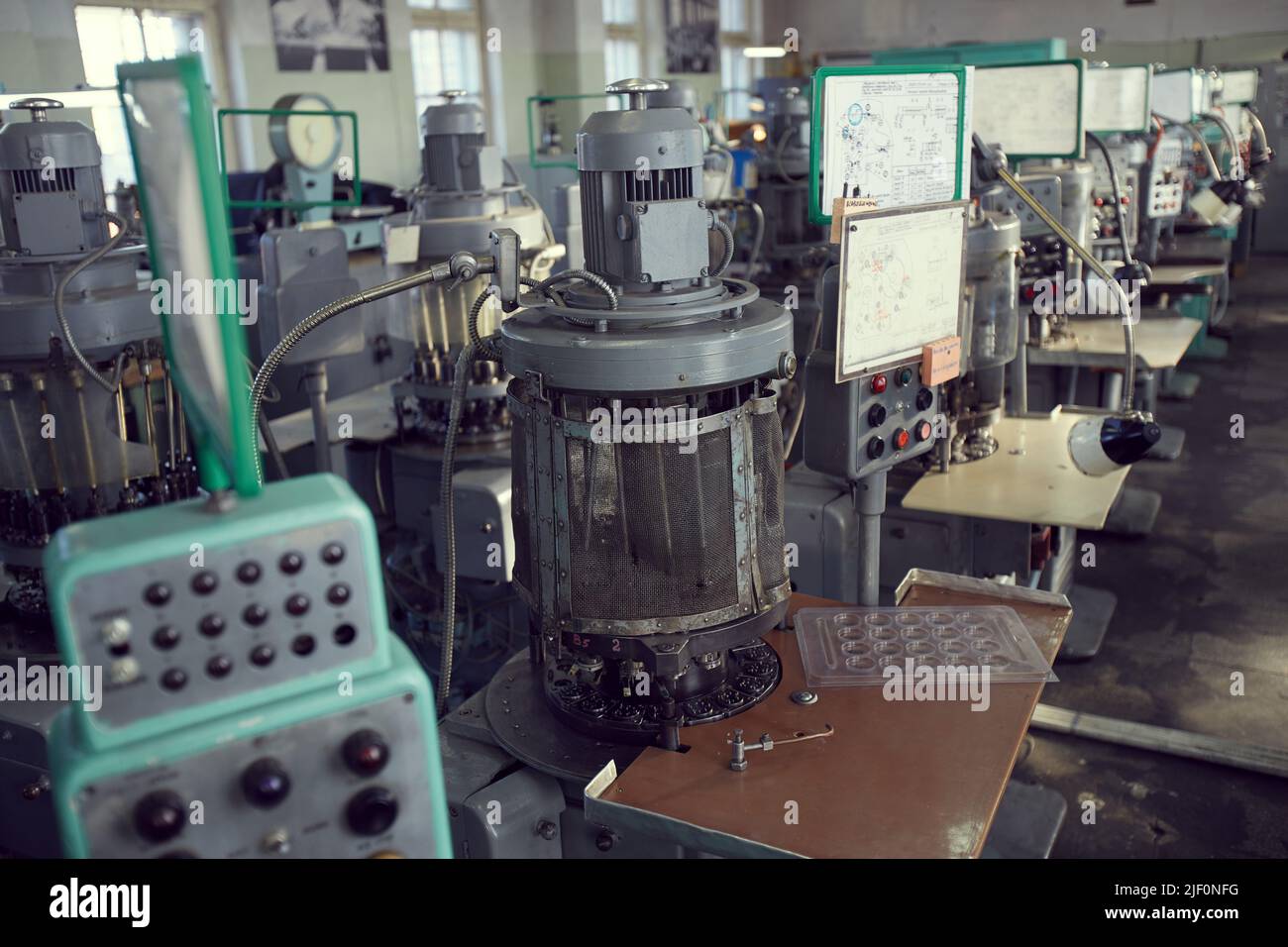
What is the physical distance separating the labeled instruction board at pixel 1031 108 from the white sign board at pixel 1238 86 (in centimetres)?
492

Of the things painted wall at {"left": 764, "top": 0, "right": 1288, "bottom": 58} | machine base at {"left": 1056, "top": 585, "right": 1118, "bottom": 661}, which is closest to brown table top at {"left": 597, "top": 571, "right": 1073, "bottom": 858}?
machine base at {"left": 1056, "top": 585, "right": 1118, "bottom": 661}

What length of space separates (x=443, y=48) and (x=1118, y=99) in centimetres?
602

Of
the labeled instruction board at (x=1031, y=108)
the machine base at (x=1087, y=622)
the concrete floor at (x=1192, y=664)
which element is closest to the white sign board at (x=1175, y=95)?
the concrete floor at (x=1192, y=664)

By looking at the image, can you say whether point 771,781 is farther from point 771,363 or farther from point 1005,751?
point 771,363

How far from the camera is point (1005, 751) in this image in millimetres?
1545

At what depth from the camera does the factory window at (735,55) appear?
12500 millimetres

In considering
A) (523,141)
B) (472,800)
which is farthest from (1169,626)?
(523,141)

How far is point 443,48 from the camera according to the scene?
8805 millimetres

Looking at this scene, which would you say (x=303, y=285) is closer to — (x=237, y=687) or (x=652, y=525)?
(x=652, y=525)

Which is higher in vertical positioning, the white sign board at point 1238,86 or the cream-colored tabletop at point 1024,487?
the white sign board at point 1238,86

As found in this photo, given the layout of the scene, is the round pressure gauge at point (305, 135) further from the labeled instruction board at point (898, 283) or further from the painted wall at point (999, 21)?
the painted wall at point (999, 21)

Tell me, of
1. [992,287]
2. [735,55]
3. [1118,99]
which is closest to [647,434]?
[992,287]

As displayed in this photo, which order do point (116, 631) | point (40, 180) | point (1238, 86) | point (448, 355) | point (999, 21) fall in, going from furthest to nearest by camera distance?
point (999, 21)
point (1238, 86)
point (448, 355)
point (40, 180)
point (116, 631)

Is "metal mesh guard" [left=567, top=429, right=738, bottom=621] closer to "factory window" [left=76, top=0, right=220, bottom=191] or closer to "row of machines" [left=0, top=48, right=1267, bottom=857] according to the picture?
"row of machines" [left=0, top=48, right=1267, bottom=857]
